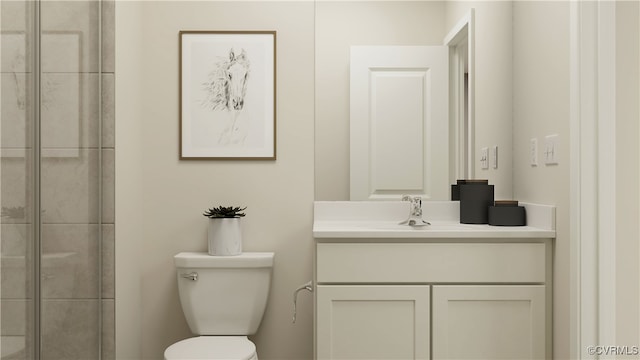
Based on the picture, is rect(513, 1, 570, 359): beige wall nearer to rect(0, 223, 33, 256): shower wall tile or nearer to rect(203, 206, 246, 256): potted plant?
rect(203, 206, 246, 256): potted plant

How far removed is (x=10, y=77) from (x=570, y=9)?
5.61 feet

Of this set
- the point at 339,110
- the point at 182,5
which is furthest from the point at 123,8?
the point at 339,110

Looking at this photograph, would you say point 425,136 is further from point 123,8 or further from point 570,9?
point 123,8

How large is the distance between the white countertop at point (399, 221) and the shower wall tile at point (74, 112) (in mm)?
891

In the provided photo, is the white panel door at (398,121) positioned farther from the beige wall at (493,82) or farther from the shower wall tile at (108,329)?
the shower wall tile at (108,329)

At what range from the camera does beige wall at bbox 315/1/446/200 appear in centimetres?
232

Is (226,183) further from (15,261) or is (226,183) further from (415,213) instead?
(15,261)

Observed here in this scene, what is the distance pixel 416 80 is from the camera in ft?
7.59

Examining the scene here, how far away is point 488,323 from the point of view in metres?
1.88

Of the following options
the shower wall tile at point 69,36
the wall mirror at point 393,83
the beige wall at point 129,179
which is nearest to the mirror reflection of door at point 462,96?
the wall mirror at point 393,83

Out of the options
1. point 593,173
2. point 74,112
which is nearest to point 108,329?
point 74,112

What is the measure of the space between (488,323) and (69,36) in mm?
1756

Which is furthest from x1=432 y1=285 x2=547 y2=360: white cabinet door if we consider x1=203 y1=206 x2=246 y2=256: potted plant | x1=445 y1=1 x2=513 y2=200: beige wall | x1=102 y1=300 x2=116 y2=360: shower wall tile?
x1=102 y1=300 x2=116 y2=360: shower wall tile

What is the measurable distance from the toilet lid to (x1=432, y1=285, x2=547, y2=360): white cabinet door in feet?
2.20
